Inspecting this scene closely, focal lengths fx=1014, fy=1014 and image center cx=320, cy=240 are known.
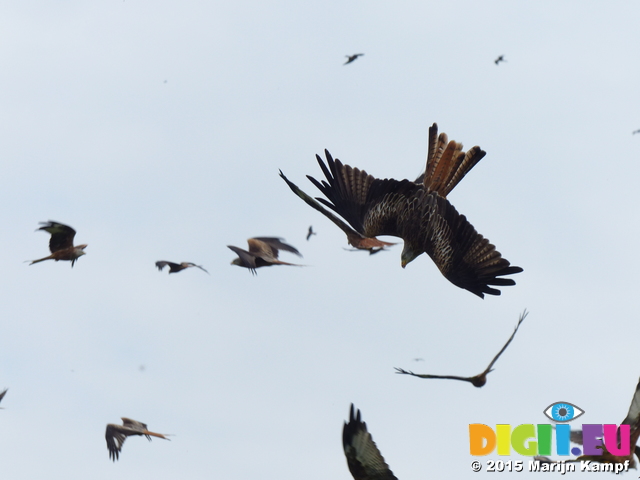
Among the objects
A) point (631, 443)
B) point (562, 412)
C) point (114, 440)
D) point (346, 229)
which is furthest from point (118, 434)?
point (631, 443)

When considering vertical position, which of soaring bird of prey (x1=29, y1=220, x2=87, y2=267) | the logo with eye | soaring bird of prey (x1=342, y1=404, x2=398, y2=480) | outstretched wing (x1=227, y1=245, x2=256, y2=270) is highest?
soaring bird of prey (x1=29, y1=220, x2=87, y2=267)

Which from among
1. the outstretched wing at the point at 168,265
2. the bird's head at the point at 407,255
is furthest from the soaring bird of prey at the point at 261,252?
the bird's head at the point at 407,255

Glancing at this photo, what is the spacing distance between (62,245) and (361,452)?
7.69m

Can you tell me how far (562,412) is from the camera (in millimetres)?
15258

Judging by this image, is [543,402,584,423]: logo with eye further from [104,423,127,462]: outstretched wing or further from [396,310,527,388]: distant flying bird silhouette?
[104,423,127,462]: outstretched wing

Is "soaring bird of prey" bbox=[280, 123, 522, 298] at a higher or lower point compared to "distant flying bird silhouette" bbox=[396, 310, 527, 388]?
higher

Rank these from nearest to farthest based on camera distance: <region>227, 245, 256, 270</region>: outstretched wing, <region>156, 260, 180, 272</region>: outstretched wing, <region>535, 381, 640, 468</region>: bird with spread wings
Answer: <region>535, 381, 640, 468</region>: bird with spread wings → <region>227, 245, 256, 270</region>: outstretched wing → <region>156, 260, 180, 272</region>: outstretched wing

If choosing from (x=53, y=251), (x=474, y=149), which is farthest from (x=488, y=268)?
(x=53, y=251)

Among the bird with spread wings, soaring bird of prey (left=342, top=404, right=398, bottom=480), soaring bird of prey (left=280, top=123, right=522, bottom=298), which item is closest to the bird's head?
soaring bird of prey (left=280, top=123, right=522, bottom=298)

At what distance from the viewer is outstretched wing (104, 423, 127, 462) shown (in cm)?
1819

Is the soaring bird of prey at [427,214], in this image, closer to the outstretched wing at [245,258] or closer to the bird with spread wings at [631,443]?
the outstretched wing at [245,258]

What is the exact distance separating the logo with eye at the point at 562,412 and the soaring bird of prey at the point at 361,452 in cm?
333

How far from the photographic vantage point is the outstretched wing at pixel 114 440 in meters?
18.2

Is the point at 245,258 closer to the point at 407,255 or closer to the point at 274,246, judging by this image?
the point at 274,246
